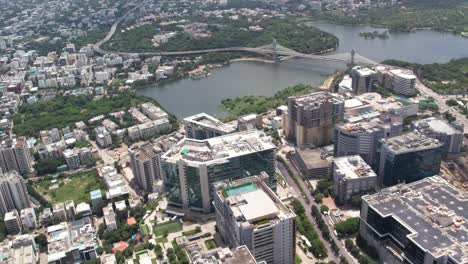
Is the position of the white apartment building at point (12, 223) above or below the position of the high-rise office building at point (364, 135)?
below

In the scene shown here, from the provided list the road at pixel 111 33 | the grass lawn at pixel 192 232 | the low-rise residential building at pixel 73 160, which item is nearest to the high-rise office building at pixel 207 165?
the grass lawn at pixel 192 232

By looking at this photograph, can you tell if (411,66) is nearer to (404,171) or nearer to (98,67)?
(404,171)

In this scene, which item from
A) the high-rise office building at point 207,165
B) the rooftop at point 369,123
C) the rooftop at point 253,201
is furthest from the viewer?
the rooftop at point 369,123

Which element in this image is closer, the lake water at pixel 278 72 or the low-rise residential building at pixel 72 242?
the low-rise residential building at pixel 72 242

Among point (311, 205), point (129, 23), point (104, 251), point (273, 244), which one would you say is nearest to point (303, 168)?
point (311, 205)

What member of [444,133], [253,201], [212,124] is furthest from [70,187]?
[444,133]

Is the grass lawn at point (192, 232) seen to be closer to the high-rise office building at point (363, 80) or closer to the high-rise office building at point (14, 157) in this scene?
the high-rise office building at point (14, 157)

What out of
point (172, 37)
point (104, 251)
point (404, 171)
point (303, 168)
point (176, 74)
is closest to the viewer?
point (104, 251)
